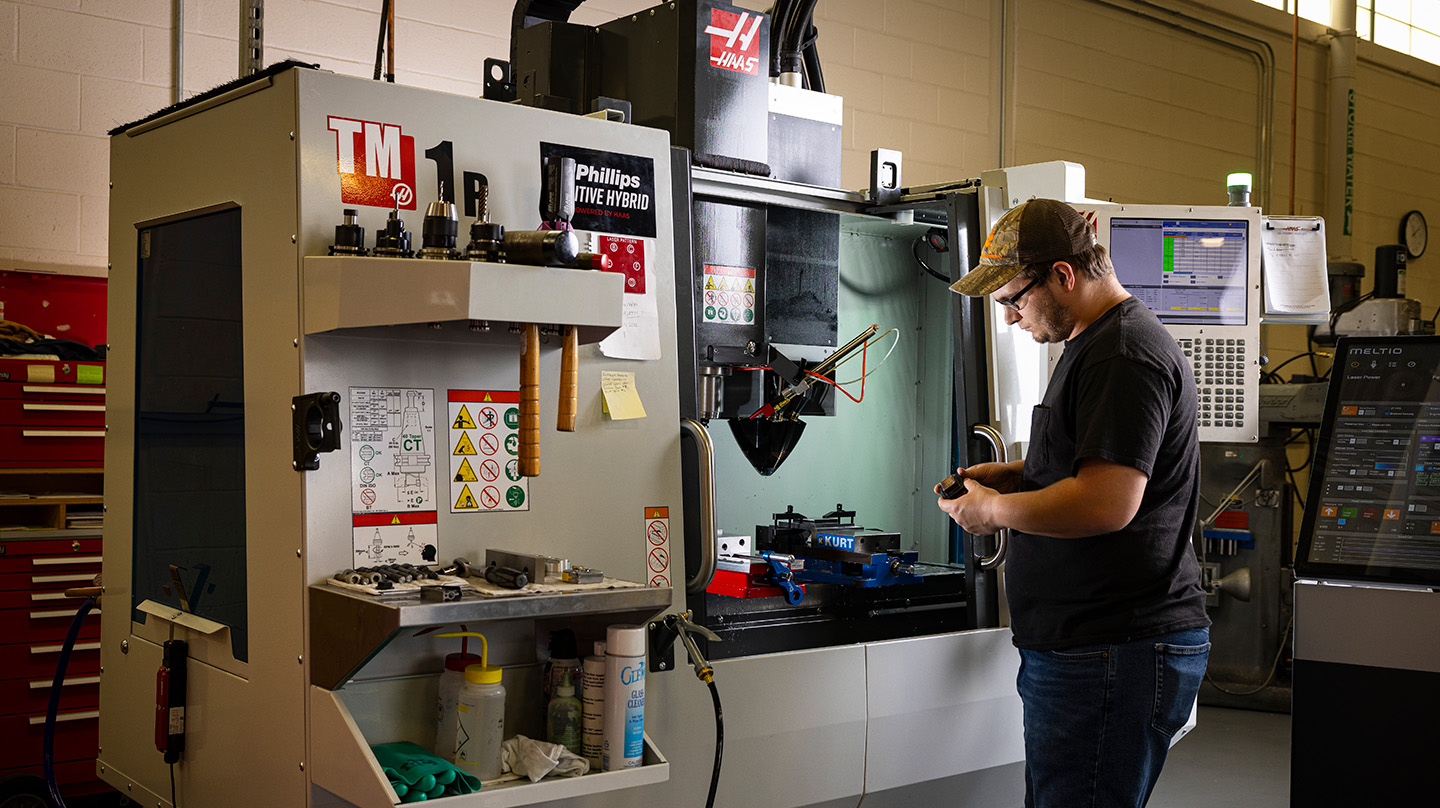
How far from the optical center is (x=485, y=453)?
1821mm

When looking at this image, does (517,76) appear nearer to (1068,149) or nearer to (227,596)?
(227,596)

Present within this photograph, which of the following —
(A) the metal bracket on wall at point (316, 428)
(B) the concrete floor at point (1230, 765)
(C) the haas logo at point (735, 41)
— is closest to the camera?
(A) the metal bracket on wall at point (316, 428)

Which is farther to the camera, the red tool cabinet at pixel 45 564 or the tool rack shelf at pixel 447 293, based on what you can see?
the red tool cabinet at pixel 45 564

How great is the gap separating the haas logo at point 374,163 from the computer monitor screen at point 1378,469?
165cm

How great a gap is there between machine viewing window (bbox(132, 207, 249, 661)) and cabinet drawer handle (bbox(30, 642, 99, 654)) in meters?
1.06

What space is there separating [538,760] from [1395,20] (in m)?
8.08

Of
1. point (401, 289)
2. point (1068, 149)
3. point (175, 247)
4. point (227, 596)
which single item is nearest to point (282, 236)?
point (401, 289)

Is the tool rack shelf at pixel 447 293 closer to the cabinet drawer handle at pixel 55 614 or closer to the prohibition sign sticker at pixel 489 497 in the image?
the prohibition sign sticker at pixel 489 497

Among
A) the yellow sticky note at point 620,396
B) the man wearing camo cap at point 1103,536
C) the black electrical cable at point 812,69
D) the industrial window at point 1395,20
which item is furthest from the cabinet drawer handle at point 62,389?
the industrial window at point 1395,20

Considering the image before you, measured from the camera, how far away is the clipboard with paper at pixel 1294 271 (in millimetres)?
3033

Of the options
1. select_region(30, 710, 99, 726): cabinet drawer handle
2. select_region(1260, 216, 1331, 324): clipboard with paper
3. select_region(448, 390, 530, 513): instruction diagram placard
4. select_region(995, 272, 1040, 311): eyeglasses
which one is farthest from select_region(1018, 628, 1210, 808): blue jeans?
select_region(30, 710, 99, 726): cabinet drawer handle

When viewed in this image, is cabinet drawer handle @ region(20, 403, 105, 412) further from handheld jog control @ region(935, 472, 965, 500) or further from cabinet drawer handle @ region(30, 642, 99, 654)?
handheld jog control @ region(935, 472, 965, 500)

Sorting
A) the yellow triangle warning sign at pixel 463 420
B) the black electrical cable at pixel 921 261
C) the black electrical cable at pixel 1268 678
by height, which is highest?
the black electrical cable at pixel 921 261

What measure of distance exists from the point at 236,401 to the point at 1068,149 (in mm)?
4945
